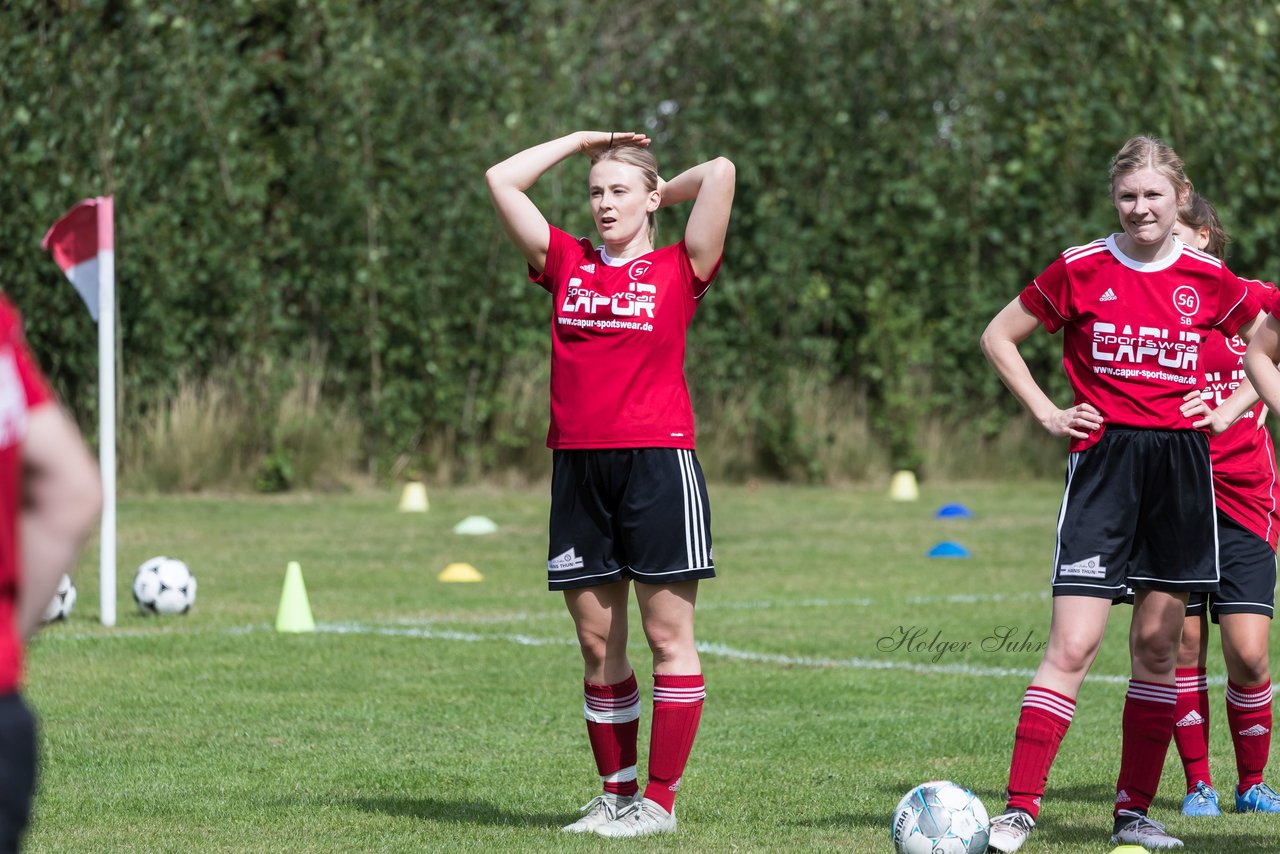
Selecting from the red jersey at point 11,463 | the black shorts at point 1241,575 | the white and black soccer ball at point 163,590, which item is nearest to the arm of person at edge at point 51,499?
the red jersey at point 11,463

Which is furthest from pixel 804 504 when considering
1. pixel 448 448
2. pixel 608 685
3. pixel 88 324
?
pixel 608 685

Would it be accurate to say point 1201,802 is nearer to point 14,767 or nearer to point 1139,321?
point 1139,321

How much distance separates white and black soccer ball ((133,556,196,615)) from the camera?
9781mm

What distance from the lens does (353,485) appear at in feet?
59.7

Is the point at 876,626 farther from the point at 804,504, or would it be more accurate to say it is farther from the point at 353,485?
the point at 353,485

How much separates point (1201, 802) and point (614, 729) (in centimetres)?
186

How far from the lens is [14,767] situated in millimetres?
2420

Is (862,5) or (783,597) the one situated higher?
(862,5)

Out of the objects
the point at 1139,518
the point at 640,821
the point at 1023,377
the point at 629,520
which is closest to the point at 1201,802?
the point at 1139,518

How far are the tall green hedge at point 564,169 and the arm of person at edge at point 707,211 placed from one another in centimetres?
1274

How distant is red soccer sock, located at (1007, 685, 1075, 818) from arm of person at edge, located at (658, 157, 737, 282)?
5.12 feet

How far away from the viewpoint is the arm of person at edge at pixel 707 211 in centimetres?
518

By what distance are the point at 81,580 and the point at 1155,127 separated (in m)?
12.5

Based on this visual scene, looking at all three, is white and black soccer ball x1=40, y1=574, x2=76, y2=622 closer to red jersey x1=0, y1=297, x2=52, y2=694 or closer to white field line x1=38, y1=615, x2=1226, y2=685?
white field line x1=38, y1=615, x2=1226, y2=685
